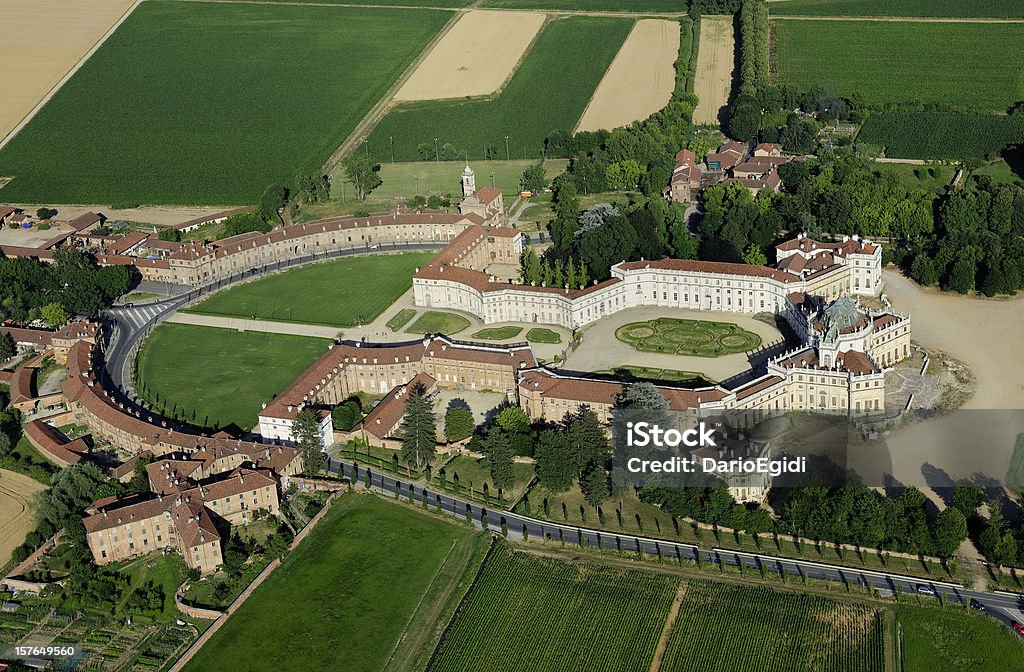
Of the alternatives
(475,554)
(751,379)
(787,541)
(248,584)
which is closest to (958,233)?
(751,379)

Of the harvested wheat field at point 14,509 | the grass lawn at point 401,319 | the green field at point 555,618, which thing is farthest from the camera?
the grass lawn at point 401,319

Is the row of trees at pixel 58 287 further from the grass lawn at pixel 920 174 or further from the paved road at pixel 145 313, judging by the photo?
the grass lawn at pixel 920 174

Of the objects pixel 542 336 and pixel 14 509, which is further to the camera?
pixel 542 336

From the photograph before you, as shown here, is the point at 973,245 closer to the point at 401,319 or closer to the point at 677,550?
the point at 401,319

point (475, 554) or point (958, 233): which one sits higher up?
point (958, 233)

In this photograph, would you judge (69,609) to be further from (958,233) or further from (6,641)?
(958,233)

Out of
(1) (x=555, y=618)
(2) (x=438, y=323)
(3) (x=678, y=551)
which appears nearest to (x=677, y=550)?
(3) (x=678, y=551)

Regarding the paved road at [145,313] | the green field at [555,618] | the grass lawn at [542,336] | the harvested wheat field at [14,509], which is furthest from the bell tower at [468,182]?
the green field at [555,618]
